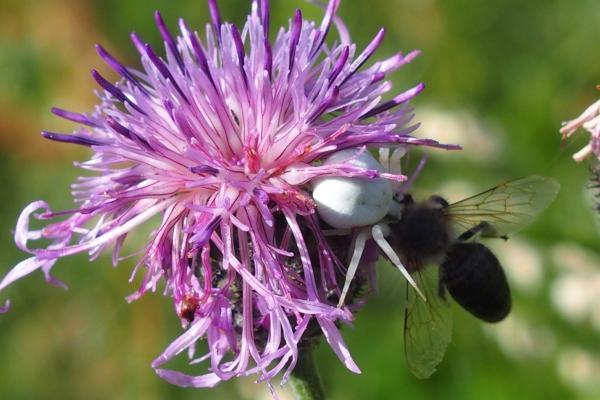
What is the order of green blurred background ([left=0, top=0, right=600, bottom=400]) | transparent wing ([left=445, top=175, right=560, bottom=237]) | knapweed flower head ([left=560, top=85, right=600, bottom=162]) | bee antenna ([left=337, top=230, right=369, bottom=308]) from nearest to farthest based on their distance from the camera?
bee antenna ([left=337, top=230, right=369, bottom=308]) → knapweed flower head ([left=560, top=85, right=600, bottom=162]) → transparent wing ([left=445, top=175, right=560, bottom=237]) → green blurred background ([left=0, top=0, right=600, bottom=400])

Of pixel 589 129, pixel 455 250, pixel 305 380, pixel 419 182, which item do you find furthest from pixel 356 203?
pixel 419 182

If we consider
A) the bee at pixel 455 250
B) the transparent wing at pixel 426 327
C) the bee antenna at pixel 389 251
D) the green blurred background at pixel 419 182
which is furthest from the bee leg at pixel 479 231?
the green blurred background at pixel 419 182

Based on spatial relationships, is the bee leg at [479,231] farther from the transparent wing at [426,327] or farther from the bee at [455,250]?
the transparent wing at [426,327]

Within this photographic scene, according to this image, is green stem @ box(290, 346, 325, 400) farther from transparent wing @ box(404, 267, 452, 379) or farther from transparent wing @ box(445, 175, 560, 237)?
transparent wing @ box(445, 175, 560, 237)

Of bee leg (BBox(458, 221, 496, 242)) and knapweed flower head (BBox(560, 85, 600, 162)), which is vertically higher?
knapweed flower head (BBox(560, 85, 600, 162))

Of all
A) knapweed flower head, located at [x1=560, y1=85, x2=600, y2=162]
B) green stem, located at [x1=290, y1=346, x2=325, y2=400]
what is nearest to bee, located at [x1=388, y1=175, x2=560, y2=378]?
knapweed flower head, located at [x1=560, y1=85, x2=600, y2=162]

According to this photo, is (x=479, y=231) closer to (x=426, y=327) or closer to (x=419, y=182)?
(x=426, y=327)
